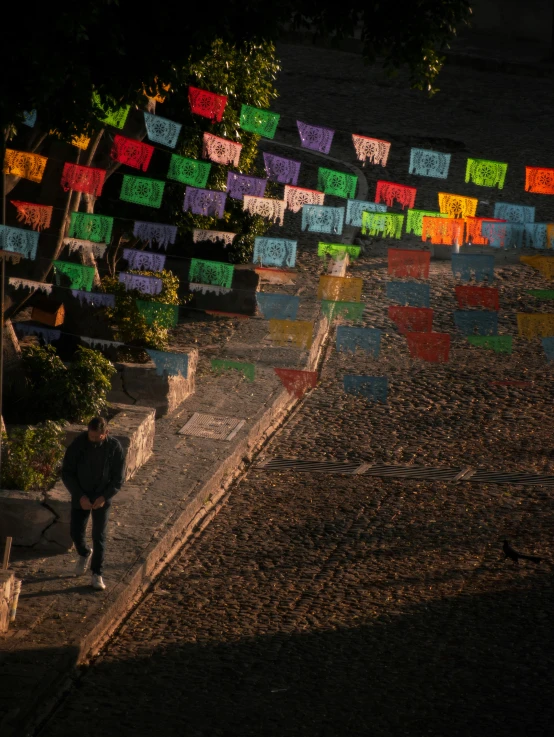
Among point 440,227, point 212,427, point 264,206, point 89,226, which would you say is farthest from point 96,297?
point 440,227

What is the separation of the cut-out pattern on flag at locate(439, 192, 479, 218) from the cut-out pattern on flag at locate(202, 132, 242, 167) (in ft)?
7.08

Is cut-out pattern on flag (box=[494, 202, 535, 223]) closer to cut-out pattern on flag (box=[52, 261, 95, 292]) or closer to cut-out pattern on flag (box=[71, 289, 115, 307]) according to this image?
cut-out pattern on flag (box=[71, 289, 115, 307])

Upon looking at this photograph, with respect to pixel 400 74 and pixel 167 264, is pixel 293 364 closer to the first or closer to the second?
pixel 167 264

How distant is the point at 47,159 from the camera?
11.6 m

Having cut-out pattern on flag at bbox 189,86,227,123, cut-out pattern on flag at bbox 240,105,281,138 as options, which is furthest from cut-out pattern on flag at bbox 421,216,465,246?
cut-out pattern on flag at bbox 189,86,227,123

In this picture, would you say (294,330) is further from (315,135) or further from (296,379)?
(315,135)

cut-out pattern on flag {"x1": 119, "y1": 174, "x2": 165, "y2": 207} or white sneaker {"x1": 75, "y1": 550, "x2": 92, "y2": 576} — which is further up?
Answer: cut-out pattern on flag {"x1": 119, "y1": 174, "x2": 165, "y2": 207}

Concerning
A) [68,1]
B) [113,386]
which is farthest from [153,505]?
[68,1]

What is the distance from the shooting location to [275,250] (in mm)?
11539

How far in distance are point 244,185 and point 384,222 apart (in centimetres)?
145

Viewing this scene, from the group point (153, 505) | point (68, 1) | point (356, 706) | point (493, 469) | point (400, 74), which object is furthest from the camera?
point (400, 74)

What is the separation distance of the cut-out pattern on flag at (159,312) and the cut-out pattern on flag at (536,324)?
347cm

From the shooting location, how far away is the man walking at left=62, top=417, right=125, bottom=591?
8.70m

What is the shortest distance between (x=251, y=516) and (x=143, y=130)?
4482mm
